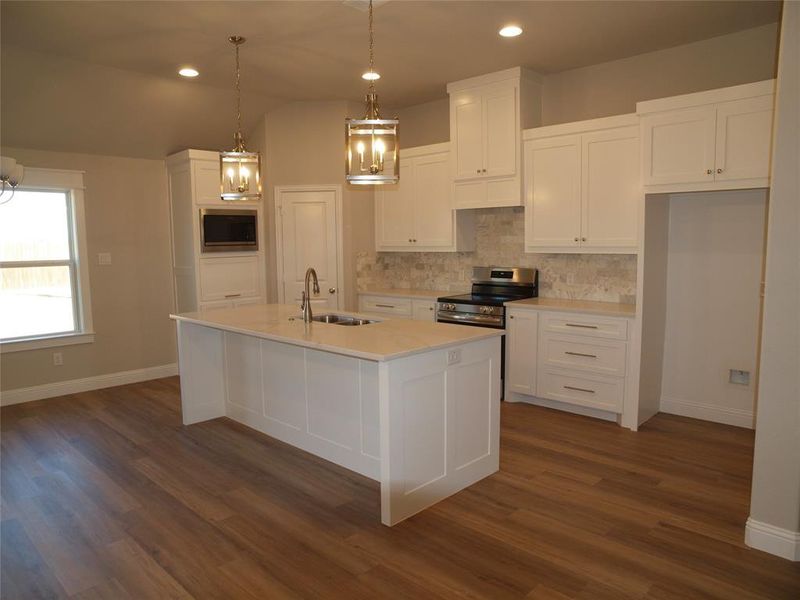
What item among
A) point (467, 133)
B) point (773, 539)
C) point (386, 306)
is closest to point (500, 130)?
point (467, 133)

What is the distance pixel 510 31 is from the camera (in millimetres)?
3908

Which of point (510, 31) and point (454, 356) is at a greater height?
point (510, 31)

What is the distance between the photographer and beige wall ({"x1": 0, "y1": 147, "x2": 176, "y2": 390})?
17.7 feet

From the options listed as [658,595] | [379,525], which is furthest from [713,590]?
[379,525]

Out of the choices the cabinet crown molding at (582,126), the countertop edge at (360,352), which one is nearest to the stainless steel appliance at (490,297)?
the cabinet crown molding at (582,126)

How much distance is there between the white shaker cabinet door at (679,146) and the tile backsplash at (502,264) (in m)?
0.90

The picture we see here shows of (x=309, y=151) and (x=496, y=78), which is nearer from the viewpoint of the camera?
(x=496, y=78)

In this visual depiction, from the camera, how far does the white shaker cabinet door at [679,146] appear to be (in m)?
3.73

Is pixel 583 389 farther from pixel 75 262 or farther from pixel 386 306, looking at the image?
pixel 75 262

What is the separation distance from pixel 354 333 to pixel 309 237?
115 inches

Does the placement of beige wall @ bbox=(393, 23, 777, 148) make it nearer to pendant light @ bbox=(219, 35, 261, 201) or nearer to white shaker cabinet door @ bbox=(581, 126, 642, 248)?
white shaker cabinet door @ bbox=(581, 126, 642, 248)

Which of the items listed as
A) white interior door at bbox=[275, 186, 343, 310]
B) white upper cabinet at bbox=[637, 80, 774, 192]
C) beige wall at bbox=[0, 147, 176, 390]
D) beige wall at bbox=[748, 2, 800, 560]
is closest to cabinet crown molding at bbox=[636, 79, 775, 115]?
white upper cabinet at bbox=[637, 80, 774, 192]

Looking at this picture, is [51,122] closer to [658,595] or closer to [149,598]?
[149,598]

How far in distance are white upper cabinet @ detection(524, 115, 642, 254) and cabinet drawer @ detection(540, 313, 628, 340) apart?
557 mm
